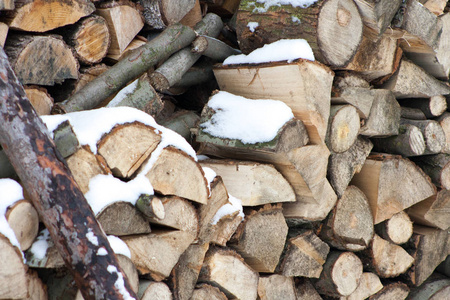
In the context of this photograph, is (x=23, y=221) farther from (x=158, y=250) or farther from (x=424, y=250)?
(x=424, y=250)

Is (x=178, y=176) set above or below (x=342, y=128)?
above

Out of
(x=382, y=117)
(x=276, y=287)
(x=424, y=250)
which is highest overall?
(x=382, y=117)

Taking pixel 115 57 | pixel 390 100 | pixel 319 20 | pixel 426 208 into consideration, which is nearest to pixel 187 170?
pixel 115 57

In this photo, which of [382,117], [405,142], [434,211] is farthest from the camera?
[434,211]

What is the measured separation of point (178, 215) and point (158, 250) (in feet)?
0.48

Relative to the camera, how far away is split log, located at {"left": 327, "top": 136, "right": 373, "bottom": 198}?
8.01ft

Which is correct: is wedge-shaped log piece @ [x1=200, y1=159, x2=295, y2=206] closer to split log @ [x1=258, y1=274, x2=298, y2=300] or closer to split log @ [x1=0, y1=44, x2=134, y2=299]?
split log @ [x1=258, y1=274, x2=298, y2=300]

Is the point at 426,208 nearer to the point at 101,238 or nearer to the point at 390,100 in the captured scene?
the point at 390,100

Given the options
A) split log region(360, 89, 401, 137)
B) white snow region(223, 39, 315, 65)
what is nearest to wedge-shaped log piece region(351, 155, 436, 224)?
split log region(360, 89, 401, 137)

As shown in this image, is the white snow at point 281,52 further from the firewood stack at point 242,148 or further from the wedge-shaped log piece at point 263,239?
the wedge-shaped log piece at point 263,239

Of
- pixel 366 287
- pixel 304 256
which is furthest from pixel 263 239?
pixel 366 287

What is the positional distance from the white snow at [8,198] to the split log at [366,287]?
1.94m

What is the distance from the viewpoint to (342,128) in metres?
2.39

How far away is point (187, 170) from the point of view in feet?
5.75
